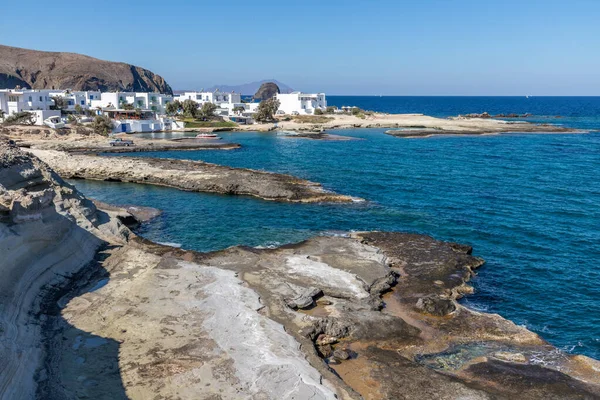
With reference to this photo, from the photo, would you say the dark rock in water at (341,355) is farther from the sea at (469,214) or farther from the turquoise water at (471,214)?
the turquoise water at (471,214)

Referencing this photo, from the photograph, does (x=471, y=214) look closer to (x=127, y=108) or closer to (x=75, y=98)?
(x=127, y=108)

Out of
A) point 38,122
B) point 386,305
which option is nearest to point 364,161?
point 386,305

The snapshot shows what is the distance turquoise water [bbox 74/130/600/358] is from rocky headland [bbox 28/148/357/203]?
199cm

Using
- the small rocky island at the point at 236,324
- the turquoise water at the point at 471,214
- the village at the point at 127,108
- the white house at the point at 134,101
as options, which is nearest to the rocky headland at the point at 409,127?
the village at the point at 127,108

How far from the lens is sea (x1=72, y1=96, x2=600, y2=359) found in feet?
92.9

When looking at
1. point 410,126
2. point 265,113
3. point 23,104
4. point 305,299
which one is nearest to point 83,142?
point 23,104

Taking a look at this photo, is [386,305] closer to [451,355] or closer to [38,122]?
[451,355]

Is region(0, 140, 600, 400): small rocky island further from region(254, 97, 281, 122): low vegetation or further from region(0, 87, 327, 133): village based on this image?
region(254, 97, 281, 122): low vegetation

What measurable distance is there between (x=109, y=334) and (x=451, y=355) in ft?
49.5

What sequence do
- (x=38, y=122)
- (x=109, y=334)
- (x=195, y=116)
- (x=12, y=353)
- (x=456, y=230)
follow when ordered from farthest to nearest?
(x=195, y=116)
(x=38, y=122)
(x=456, y=230)
(x=109, y=334)
(x=12, y=353)

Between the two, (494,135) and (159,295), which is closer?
(159,295)

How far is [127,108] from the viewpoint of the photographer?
415ft

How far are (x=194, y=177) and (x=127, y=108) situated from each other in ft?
261

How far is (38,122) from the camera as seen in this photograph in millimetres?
102062
